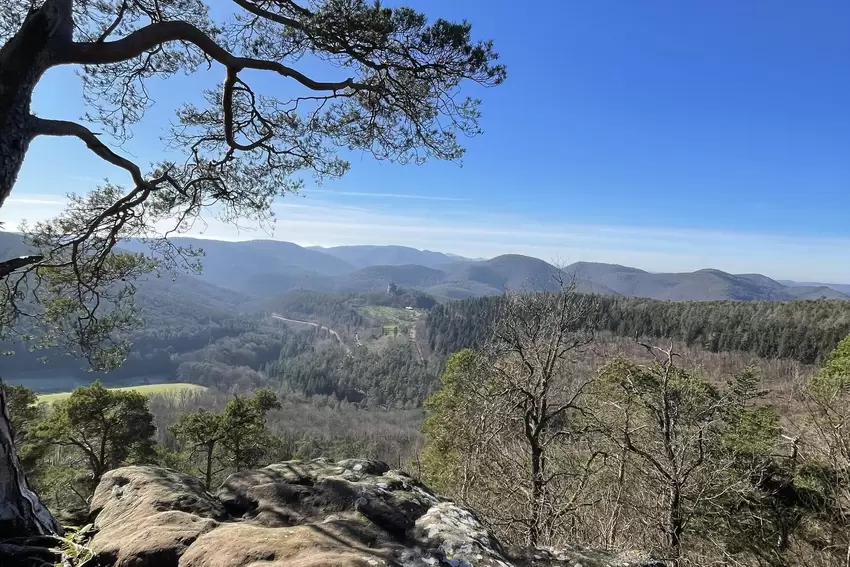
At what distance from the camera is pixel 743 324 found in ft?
193

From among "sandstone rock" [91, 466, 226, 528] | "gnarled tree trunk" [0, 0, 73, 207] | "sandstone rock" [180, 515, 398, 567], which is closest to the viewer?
"sandstone rock" [180, 515, 398, 567]

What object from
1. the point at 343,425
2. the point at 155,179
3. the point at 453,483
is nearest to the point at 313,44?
the point at 155,179

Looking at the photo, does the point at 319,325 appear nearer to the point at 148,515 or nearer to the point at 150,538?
the point at 148,515

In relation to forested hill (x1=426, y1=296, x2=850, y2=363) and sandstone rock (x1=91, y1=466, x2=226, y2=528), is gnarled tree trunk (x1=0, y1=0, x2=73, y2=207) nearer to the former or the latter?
sandstone rock (x1=91, y1=466, x2=226, y2=528)

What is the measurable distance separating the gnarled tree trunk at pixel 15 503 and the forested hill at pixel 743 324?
135 ft

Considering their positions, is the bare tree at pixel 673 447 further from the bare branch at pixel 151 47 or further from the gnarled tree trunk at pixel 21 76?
the gnarled tree trunk at pixel 21 76

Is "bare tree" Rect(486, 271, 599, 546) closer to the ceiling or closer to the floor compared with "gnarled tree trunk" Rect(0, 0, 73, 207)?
closer to the floor

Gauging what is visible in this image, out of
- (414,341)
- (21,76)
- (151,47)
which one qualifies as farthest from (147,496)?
(414,341)

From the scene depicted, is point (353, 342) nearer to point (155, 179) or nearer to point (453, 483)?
point (453, 483)

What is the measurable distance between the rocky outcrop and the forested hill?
4025 centimetres

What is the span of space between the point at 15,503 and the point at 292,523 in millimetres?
→ 1661

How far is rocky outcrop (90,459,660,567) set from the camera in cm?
213

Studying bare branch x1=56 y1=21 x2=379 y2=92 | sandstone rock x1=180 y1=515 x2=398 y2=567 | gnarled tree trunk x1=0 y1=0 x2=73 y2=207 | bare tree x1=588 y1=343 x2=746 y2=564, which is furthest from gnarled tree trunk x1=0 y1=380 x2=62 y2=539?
bare tree x1=588 y1=343 x2=746 y2=564

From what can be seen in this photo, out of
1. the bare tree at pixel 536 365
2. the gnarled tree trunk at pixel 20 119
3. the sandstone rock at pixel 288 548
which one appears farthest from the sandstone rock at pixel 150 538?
the bare tree at pixel 536 365
